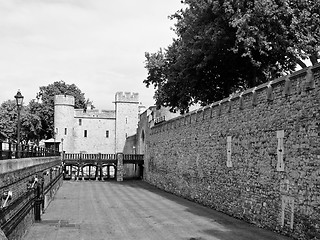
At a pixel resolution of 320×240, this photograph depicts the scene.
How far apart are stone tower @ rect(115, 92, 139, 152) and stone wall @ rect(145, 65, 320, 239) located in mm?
49227

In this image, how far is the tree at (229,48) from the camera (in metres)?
23.1

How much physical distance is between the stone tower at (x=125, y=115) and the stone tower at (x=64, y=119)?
806cm

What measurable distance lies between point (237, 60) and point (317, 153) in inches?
663

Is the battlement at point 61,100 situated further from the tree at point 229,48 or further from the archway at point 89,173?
A: the tree at point 229,48

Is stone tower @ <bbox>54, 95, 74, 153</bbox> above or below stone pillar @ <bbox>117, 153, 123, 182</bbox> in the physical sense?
above

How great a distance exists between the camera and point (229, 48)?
27.0m

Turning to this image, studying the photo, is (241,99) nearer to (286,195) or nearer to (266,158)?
(266,158)

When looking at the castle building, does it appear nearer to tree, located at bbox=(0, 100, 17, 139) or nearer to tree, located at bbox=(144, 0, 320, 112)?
tree, located at bbox=(0, 100, 17, 139)

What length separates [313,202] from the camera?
1287 cm

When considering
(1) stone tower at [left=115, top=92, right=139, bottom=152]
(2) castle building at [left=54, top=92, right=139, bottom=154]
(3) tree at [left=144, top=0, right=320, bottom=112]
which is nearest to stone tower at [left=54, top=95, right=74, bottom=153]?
(2) castle building at [left=54, top=92, right=139, bottom=154]

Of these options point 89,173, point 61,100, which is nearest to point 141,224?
point 89,173

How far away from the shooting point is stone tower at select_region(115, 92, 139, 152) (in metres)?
75.9

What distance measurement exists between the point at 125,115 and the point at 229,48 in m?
50.6

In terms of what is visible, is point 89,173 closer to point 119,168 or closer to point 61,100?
point 119,168
